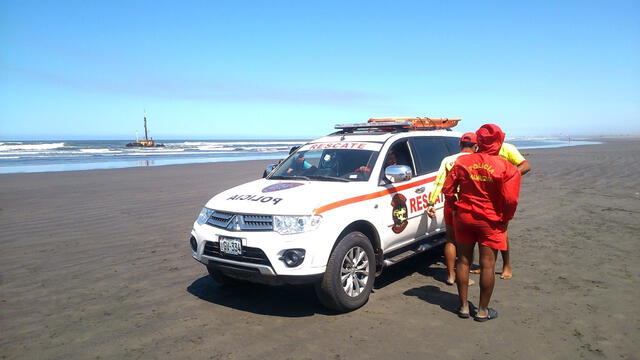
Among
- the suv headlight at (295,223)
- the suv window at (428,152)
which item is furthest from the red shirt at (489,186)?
the suv window at (428,152)

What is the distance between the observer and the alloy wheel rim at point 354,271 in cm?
432

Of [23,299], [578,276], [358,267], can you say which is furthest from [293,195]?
[578,276]

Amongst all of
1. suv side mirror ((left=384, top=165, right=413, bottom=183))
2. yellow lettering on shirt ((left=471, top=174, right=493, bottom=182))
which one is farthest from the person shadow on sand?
yellow lettering on shirt ((left=471, top=174, right=493, bottom=182))

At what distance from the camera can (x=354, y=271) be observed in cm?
440

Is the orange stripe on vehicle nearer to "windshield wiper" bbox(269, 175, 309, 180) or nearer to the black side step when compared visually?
the black side step

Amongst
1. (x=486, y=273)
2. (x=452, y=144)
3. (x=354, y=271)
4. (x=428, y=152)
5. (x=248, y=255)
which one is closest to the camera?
(x=486, y=273)

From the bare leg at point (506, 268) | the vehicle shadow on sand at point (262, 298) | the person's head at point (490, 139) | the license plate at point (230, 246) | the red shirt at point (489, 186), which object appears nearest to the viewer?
the red shirt at point (489, 186)

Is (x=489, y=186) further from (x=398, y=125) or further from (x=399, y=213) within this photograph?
(x=398, y=125)

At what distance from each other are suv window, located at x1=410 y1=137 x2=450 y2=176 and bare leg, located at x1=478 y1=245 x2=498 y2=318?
180 centimetres

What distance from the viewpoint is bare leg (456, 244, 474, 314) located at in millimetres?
4114

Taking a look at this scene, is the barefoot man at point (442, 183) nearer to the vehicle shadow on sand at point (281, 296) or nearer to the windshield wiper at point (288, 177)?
the vehicle shadow on sand at point (281, 296)

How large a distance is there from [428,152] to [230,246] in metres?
3.18

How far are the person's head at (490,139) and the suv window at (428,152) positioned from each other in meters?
1.63

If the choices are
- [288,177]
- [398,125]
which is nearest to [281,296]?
[288,177]
